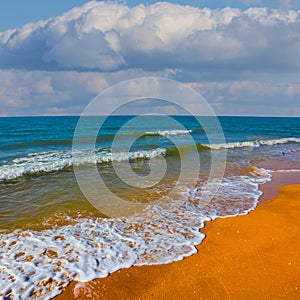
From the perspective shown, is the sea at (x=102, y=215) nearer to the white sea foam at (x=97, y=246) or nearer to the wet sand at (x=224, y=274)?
the white sea foam at (x=97, y=246)

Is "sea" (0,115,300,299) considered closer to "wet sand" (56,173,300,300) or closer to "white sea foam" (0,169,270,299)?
"white sea foam" (0,169,270,299)

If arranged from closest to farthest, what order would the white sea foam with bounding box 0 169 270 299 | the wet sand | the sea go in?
the wet sand, the white sea foam with bounding box 0 169 270 299, the sea

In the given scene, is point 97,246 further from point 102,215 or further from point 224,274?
point 224,274

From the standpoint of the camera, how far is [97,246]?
534 cm

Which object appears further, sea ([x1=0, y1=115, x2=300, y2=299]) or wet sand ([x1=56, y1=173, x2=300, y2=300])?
sea ([x1=0, y1=115, x2=300, y2=299])

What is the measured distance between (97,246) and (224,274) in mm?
2343

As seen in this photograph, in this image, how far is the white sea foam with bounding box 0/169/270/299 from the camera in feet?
14.0

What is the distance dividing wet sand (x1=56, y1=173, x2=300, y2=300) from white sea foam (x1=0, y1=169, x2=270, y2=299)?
0.85ft

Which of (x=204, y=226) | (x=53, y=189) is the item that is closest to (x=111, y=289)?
(x=204, y=226)

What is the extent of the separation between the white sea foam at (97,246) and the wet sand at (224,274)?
26 cm

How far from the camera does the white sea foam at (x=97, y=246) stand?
4254 mm

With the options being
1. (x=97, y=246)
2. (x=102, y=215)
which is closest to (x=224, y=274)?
(x=97, y=246)

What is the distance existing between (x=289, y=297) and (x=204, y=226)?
2.65 meters

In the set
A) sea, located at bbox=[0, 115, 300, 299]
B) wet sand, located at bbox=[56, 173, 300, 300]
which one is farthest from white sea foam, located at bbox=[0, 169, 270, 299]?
wet sand, located at bbox=[56, 173, 300, 300]
